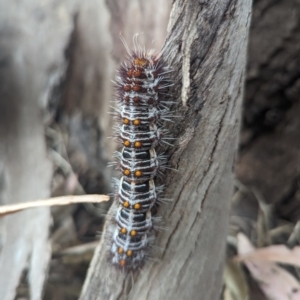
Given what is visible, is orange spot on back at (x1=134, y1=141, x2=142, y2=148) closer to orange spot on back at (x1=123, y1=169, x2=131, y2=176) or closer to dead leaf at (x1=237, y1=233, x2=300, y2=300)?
orange spot on back at (x1=123, y1=169, x2=131, y2=176)

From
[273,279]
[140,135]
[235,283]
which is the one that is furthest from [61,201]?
[273,279]

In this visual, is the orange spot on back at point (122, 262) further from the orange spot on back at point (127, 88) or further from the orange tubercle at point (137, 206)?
the orange spot on back at point (127, 88)

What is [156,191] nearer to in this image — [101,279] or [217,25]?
[101,279]

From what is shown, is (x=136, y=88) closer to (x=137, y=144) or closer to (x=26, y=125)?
(x=137, y=144)

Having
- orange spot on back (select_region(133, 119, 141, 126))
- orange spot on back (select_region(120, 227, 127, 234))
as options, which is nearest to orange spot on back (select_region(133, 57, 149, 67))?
orange spot on back (select_region(133, 119, 141, 126))

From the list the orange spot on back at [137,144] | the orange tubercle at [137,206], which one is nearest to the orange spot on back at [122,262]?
the orange tubercle at [137,206]

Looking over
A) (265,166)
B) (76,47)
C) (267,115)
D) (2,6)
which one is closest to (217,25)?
(267,115)
